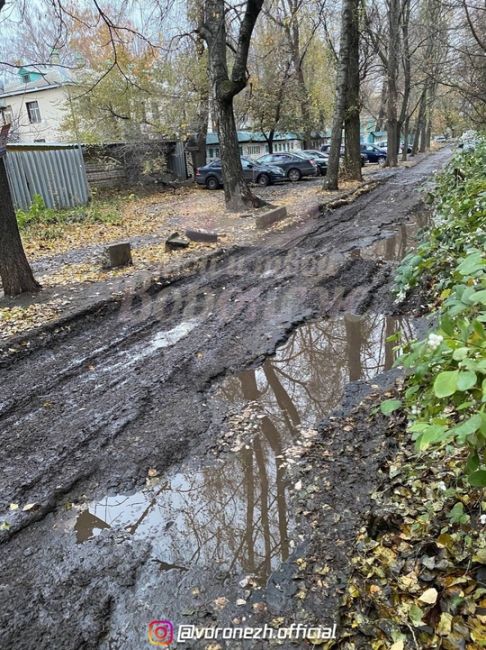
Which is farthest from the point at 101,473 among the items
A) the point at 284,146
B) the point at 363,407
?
the point at 284,146

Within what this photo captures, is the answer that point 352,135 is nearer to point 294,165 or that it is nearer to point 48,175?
point 294,165

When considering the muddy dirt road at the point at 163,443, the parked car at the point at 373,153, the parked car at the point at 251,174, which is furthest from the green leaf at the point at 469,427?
the parked car at the point at 373,153

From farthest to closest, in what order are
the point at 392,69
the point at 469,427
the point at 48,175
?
1. the point at 392,69
2. the point at 48,175
3. the point at 469,427

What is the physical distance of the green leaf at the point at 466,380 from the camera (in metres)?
1.36

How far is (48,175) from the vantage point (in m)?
15.1

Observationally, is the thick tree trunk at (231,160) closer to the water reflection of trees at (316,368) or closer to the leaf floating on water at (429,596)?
the water reflection of trees at (316,368)

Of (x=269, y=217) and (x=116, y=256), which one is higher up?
(x=116, y=256)

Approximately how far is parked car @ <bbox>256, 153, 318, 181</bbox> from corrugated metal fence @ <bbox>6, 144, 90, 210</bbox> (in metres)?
10.8

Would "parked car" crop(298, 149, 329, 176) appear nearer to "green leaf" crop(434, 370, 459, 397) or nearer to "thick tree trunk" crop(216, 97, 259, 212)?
"thick tree trunk" crop(216, 97, 259, 212)

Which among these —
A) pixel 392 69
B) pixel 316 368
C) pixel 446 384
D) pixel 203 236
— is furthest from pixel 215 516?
pixel 392 69

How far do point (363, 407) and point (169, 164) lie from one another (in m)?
23.3

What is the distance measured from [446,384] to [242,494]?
2.12 metres

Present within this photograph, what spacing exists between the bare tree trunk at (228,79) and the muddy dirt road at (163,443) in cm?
744

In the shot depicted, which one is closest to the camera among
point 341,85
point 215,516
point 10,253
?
point 215,516
